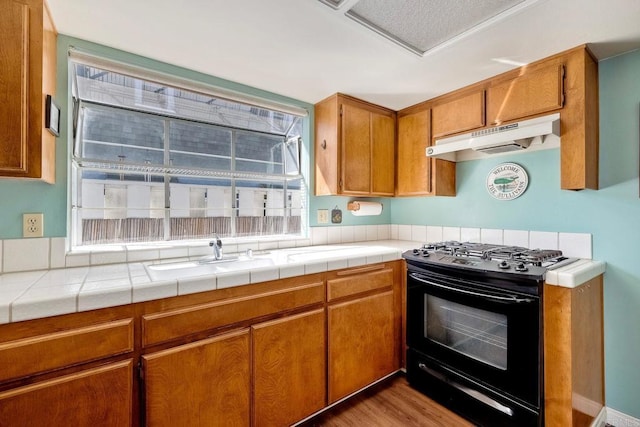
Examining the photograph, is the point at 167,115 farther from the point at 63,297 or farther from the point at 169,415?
the point at 169,415

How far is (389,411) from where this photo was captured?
1.80 m

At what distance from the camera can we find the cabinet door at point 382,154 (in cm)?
248

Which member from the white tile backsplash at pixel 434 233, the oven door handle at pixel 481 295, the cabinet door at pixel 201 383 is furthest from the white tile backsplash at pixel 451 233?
the cabinet door at pixel 201 383

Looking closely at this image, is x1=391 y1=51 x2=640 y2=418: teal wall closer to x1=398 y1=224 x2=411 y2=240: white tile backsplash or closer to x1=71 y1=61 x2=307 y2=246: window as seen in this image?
x1=398 y1=224 x2=411 y2=240: white tile backsplash

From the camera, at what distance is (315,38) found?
1.53 metres

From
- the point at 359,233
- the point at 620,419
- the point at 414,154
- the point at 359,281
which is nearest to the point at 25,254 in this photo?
the point at 359,281

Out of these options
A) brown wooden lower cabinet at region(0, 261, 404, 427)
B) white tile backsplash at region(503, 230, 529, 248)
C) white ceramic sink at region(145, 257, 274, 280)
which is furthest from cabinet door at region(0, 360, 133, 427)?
white tile backsplash at region(503, 230, 529, 248)

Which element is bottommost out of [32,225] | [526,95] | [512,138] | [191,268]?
[191,268]

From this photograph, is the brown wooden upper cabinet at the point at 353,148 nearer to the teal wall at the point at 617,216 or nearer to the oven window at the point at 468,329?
the oven window at the point at 468,329

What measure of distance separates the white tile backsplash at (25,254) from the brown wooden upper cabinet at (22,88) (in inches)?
16.9

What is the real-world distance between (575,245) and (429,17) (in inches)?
64.0

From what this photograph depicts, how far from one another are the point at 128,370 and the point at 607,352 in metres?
2.52

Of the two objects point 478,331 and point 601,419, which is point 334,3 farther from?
point 601,419

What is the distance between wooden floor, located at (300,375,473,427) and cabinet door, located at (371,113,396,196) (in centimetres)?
151
